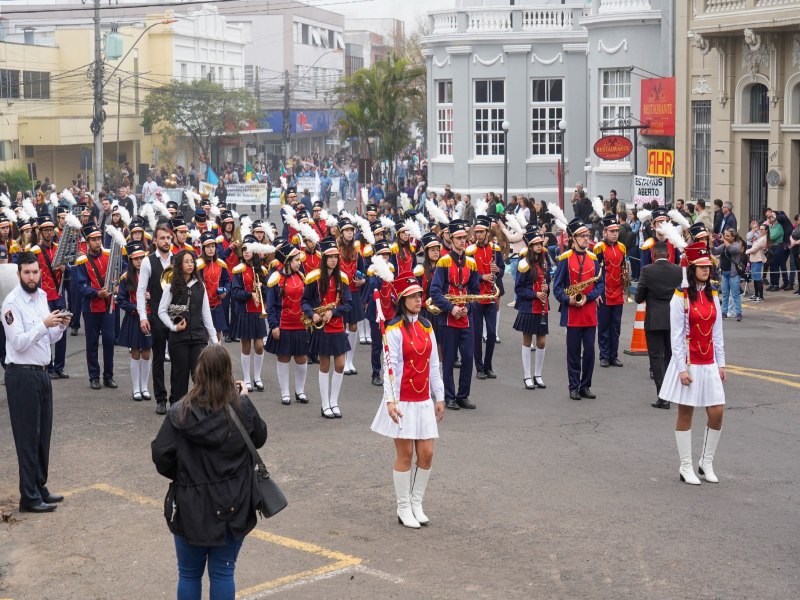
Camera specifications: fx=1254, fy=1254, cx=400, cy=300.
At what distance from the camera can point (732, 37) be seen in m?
28.4

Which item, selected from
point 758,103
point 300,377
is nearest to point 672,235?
point 300,377

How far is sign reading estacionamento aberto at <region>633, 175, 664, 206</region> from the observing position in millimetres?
26969

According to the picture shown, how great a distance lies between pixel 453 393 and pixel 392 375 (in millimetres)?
4494

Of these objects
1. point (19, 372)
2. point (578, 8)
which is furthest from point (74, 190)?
point (19, 372)

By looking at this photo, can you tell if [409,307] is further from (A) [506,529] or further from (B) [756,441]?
(B) [756,441]

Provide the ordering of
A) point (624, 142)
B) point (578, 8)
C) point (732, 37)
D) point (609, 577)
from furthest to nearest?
point (578, 8) < point (624, 142) < point (732, 37) < point (609, 577)

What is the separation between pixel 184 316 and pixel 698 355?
5204mm

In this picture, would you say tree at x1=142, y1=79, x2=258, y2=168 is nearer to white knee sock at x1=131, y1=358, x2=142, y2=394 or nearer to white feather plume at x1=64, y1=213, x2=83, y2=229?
white feather plume at x1=64, y1=213, x2=83, y2=229

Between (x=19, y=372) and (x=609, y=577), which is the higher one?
(x=19, y=372)

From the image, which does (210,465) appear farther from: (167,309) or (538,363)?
(538,363)

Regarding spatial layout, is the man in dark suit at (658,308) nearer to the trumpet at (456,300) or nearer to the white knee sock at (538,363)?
the white knee sock at (538,363)

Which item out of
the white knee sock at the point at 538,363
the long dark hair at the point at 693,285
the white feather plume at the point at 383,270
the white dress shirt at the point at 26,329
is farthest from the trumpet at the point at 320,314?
the long dark hair at the point at 693,285

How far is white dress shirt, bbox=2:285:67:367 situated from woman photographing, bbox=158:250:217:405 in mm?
2917

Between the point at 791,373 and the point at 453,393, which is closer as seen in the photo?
the point at 453,393
